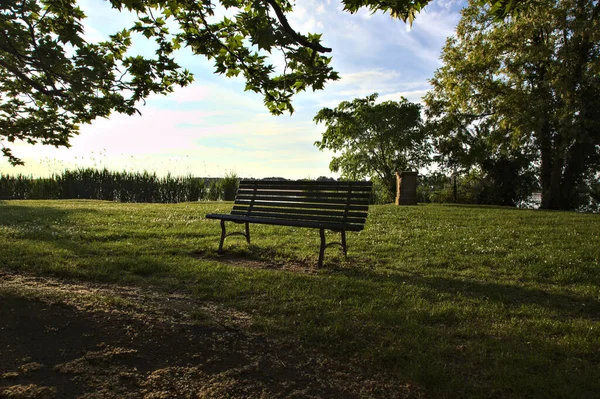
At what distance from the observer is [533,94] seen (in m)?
16.6

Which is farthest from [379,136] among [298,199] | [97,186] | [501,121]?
[298,199]

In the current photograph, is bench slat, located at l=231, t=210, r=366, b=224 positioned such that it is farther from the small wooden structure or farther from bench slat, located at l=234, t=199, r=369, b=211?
the small wooden structure

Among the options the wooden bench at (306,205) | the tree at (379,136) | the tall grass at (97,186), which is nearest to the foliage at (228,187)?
the tall grass at (97,186)

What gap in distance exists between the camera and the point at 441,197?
21.2m

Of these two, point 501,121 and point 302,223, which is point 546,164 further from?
point 302,223

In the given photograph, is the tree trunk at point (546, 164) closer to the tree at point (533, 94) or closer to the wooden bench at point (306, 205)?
the tree at point (533, 94)

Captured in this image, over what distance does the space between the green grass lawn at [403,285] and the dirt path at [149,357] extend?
0.25 metres

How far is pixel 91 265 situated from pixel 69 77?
223 centimetres

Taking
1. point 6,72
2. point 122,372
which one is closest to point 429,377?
point 122,372

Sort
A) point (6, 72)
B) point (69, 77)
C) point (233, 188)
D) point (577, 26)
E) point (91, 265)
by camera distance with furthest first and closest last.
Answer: point (233, 188), point (577, 26), point (6, 72), point (91, 265), point (69, 77)

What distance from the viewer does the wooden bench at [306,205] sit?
5.51 meters

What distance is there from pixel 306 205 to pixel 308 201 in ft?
0.23

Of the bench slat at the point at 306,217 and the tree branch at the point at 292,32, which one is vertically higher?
the tree branch at the point at 292,32

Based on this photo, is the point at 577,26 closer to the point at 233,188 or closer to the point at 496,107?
the point at 496,107
